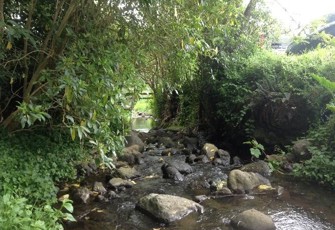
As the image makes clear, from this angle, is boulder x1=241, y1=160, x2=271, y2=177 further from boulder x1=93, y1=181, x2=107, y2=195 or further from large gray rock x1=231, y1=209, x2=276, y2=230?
boulder x1=93, y1=181, x2=107, y2=195

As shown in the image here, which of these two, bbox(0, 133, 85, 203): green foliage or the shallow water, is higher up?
bbox(0, 133, 85, 203): green foliage

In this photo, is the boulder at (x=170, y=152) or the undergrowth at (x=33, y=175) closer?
the undergrowth at (x=33, y=175)

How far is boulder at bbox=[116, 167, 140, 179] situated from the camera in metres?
7.71

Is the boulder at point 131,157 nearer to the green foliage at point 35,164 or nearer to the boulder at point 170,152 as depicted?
the boulder at point 170,152

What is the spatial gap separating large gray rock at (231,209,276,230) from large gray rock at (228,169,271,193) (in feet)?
4.61

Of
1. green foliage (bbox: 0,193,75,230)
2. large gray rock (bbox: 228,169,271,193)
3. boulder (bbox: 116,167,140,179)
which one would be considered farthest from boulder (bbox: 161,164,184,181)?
green foliage (bbox: 0,193,75,230)

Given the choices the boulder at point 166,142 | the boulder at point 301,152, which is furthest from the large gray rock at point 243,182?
the boulder at point 166,142

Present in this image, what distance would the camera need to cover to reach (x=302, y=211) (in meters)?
6.06

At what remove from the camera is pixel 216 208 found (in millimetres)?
6145

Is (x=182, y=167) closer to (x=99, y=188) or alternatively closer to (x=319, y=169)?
(x=99, y=188)

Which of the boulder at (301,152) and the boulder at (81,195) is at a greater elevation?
the boulder at (301,152)

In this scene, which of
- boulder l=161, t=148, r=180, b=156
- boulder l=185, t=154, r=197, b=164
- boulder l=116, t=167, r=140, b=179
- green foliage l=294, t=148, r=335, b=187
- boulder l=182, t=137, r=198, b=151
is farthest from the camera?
boulder l=182, t=137, r=198, b=151

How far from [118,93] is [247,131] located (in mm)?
6284

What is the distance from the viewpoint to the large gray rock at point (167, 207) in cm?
553
